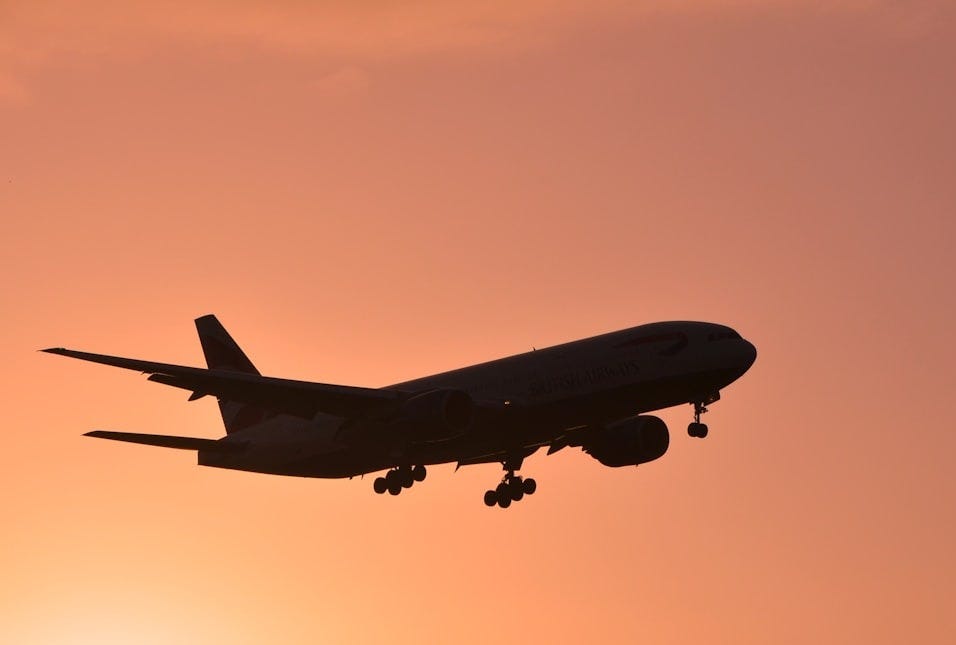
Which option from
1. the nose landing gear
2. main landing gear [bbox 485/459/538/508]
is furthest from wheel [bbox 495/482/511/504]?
the nose landing gear

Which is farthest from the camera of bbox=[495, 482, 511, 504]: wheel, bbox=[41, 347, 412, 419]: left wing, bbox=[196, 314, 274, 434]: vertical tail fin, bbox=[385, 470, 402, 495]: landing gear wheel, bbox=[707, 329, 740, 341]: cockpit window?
bbox=[196, 314, 274, 434]: vertical tail fin

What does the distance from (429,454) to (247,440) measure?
966 cm

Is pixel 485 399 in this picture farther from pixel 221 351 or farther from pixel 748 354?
pixel 221 351

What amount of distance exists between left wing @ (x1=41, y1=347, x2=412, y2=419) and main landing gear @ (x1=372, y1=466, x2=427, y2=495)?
118 inches

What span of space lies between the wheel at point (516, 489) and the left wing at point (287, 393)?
8.65 metres

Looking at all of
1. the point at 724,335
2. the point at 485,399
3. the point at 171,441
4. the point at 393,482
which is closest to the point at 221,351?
the point at 171,441

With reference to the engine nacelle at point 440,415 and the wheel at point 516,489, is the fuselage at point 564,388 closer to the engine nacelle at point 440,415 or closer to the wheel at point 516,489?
the engine nacelle at point 440,415

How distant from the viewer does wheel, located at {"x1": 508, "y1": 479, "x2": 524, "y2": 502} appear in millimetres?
70250

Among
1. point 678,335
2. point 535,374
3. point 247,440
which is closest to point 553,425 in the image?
point 535,374

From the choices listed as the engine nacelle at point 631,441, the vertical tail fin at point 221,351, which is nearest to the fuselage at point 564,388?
the engine nacelle at point 631,441

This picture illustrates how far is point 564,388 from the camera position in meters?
61.6

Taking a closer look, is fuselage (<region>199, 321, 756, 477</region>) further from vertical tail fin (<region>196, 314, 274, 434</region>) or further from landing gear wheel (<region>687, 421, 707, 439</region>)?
vertical tail fin (<region>196, 314, 274, 434</region>)

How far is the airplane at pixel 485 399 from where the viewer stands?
6166cm

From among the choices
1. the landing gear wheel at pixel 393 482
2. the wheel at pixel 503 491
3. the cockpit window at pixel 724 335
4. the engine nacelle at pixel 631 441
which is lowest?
the landing gear wheel at pixel 393 482
